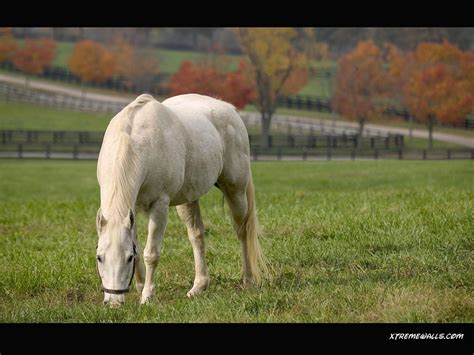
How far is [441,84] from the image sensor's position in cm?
3375

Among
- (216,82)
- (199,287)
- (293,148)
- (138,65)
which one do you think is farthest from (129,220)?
(138,65)

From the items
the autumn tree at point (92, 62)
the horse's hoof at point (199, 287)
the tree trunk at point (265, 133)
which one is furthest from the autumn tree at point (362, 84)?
the horse's hoof at point (199, 287)

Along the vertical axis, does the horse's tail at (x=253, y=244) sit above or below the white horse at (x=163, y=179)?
below

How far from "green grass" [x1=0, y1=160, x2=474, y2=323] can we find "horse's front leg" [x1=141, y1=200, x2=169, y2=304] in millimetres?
165

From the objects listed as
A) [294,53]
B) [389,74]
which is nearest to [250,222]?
[389,74]

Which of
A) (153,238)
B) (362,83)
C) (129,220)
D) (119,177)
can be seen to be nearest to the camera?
(129,220)

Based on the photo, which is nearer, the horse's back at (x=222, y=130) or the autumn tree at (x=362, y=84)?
the horse's back at (x=222, y=130)

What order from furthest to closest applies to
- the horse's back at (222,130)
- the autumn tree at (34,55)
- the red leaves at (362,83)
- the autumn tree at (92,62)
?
the autumn tree at (34,55) < the autumn tree at (92,62) < the red leaves at (362,83) < the horse's back at (222,130)

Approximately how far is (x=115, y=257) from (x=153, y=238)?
1084 millimetres

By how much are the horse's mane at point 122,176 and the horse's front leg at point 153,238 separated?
569 millimetres

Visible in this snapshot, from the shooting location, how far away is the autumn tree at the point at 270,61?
1791 inches

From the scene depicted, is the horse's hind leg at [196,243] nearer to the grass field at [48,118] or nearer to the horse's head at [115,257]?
the horse's head at [115,257]

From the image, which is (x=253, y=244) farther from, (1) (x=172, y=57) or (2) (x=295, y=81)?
(1) (x=172, y=57)

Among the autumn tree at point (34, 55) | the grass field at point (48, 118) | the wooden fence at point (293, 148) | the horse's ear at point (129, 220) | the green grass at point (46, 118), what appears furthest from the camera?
the autumn tree at point (34, 55)
